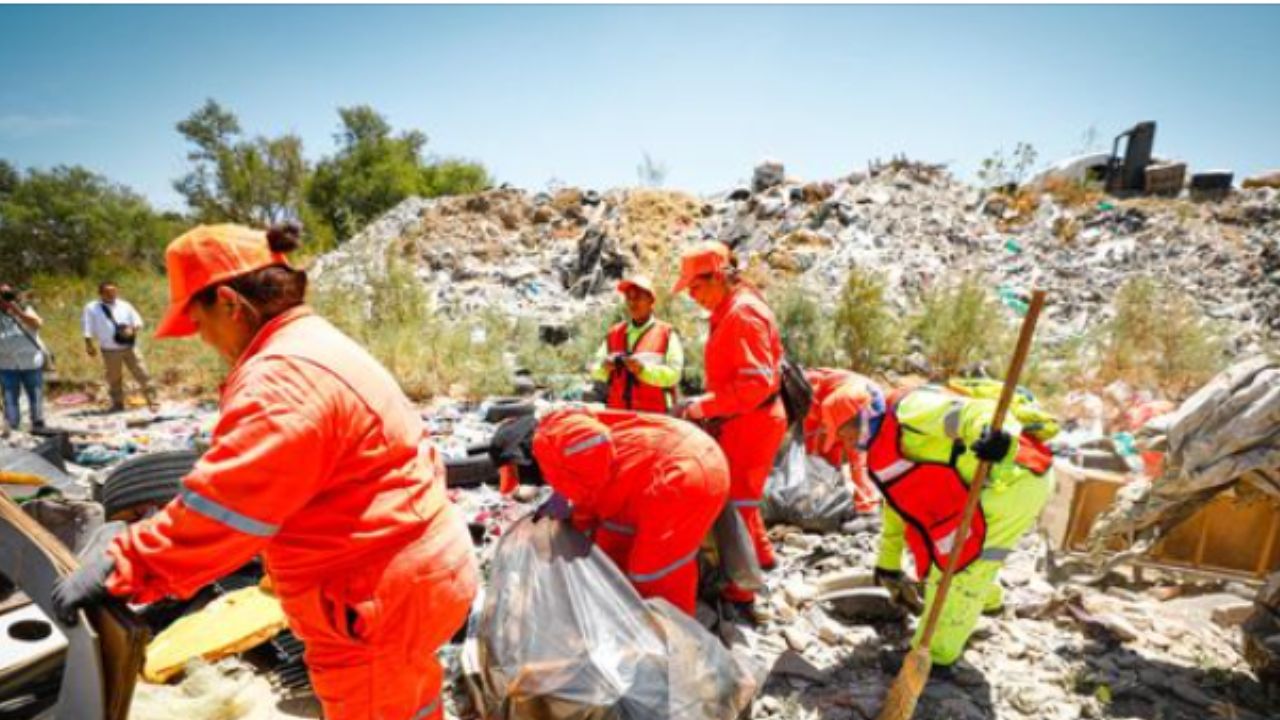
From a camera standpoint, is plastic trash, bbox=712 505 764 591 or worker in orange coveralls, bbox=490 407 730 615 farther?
plastic trash, bbox=712 505 764 591

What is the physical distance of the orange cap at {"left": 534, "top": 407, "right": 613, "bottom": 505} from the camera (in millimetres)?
2324

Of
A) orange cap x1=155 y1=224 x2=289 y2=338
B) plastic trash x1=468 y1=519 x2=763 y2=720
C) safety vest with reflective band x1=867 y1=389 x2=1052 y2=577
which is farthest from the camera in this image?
safety vest with reflective band x1=867 y1=389 x2=1052 y2=577

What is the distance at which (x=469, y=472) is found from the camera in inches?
179

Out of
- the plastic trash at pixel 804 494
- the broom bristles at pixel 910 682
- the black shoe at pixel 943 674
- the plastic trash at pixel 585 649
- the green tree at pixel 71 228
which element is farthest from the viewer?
the green tree at pixel 71 228

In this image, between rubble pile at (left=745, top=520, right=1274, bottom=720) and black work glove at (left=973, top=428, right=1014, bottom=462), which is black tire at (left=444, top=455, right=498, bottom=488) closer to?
rubble pile at (left=745, top=520, right=1274, bottom=720)

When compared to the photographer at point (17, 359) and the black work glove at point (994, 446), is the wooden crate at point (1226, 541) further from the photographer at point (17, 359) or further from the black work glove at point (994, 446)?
the photographer at point (17, 359)

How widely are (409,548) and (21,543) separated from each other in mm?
1000

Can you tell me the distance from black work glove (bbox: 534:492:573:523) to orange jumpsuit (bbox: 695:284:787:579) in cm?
109

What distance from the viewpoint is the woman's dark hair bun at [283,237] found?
58.2 inches

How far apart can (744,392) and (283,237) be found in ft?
7.39

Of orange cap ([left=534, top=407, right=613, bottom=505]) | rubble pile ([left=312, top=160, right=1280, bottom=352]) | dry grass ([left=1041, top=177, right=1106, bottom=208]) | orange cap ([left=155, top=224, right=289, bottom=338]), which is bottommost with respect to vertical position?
orange cap ([left=534, top=407, right=613, bottom=505])

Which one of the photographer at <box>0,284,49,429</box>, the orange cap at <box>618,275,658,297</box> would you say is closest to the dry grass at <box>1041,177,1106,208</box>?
the orange cap at <box>618,275,658,297</box>

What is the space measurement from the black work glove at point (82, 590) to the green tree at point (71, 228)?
27148 mm

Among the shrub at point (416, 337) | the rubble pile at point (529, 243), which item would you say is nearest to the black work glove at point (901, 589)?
the shrub at point (416, 337)
